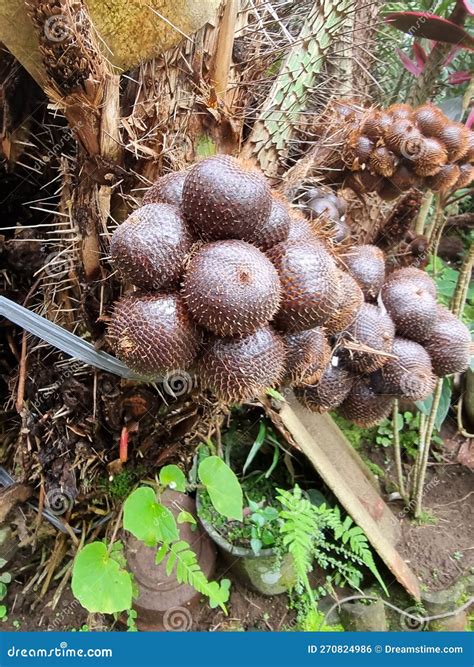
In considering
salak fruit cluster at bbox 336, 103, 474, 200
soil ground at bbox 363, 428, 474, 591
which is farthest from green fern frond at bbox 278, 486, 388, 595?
salak fruit cluster at bbox 336, 103, 474, 200

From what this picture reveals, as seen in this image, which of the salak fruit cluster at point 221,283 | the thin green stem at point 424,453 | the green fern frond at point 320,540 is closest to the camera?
the salak fruit cluster at point 221,283

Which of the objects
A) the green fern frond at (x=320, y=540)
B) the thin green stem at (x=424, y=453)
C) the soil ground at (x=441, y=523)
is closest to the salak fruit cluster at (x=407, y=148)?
the thin green stem at (x=424, y=453)

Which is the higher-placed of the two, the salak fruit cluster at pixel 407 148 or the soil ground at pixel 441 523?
the salak fruit cluster at pixel 407 148

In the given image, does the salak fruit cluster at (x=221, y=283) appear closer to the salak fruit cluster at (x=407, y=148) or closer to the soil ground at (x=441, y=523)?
the salak fruit cluster at (x=407, y=148)

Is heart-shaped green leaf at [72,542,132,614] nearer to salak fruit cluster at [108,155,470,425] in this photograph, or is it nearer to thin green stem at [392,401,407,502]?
salak fruit cluster at [108,155,470,425]

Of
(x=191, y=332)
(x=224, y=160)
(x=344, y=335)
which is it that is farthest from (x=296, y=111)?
(x=191, y=332)

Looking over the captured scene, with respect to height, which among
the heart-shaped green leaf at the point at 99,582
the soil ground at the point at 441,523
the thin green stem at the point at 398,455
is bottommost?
the soil ground at the point at 441,523

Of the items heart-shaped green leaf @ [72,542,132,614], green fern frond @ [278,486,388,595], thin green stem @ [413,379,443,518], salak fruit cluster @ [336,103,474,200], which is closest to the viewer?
heart-shaped green leaf @ [72,542,132,614]

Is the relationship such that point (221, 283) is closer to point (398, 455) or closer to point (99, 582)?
point (99, 582)

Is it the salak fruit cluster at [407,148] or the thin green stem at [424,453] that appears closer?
the salak fruit cluster at [407,148]

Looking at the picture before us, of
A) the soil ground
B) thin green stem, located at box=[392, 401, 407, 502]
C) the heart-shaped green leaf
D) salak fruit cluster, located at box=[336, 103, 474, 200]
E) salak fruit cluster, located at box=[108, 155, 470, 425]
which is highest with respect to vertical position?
salak fruit cluster, located at box=[336, 103, 474, 200]

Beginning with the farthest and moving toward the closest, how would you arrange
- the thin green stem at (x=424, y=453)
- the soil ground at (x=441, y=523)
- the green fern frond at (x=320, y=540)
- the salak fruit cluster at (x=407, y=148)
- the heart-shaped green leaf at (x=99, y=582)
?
the soil ground at (x=441, y=523)
the thin green stem at (x=424, y=453)
the green fern frond at (x=320, y=540)
the salak fruit cluster at (x=407, y=148)
the heart-shaped green leaf at (x=99, y=582)

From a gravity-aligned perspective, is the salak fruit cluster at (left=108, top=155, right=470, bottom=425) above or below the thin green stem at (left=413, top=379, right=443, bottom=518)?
above
